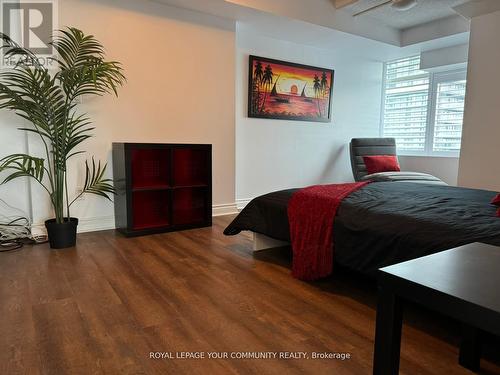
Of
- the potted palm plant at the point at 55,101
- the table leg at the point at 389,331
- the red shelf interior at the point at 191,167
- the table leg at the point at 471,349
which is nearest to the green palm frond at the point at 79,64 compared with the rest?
the potted palm plant at the point at 55,101

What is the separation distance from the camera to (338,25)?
3930 millimetres

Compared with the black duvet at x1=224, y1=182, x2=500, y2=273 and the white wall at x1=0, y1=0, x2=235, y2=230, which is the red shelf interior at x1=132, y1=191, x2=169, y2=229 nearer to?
the white wall at x1=0, y1=0, x2=235, y2=230

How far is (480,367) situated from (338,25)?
3.69 m

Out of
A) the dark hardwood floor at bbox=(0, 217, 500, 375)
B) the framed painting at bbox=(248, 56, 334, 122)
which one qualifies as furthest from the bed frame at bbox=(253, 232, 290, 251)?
the framed painting at bbox=(248, 56, 334, 122)

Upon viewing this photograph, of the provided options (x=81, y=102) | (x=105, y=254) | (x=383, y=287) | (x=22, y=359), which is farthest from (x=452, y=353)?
(x=81, y=102)

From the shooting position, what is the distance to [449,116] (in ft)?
15.0

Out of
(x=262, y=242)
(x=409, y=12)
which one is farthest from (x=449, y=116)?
(x=262, y=242)

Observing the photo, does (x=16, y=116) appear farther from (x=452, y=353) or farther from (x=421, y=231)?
(x=452, y=353)

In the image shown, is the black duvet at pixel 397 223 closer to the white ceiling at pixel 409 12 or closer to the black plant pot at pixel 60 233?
the black plant pot at pixel 60 233

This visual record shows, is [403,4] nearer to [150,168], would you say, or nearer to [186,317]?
[150,168]

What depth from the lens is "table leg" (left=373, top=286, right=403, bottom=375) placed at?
86 centimetres

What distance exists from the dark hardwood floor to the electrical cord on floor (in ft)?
1.12

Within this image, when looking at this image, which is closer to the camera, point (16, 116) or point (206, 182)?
point (16, 116)

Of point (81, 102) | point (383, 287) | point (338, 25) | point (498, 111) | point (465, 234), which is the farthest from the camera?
point (338, 25)
